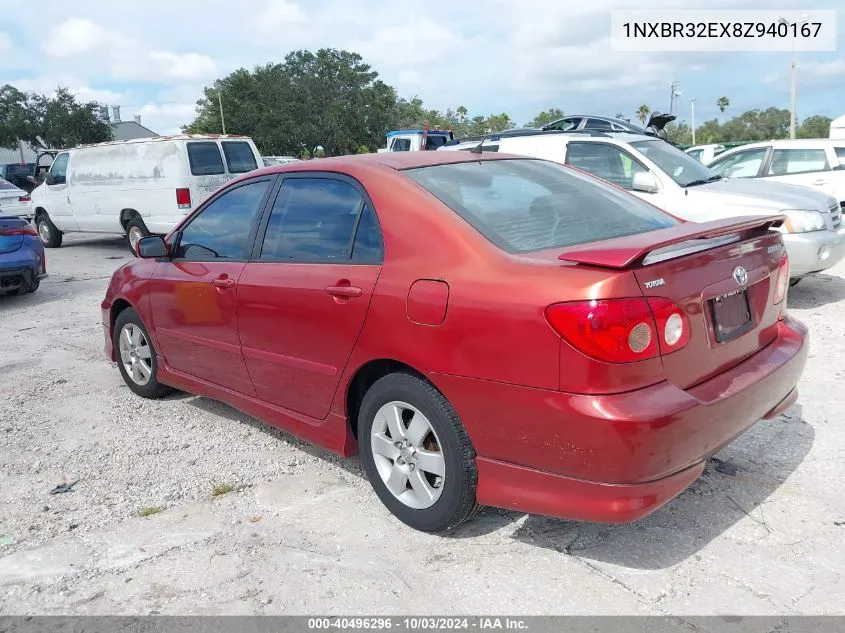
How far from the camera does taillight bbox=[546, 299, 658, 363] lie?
2500 mm

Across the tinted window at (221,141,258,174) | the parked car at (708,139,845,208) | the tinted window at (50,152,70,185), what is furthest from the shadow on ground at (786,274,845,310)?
the tinted window at (50,152,70,185)

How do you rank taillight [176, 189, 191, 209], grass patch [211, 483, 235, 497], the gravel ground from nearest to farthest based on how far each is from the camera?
the gravel ground
grass patch [211, 483, 235, 497]
taillight [176, 189, 191, 209]

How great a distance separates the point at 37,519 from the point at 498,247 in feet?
8.35

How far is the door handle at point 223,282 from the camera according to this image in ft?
13.1

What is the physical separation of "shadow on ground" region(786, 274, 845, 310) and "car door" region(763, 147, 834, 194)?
8.82 ft

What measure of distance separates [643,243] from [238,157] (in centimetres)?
1117

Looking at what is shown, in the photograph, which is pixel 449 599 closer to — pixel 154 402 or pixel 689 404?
pixel 689 404

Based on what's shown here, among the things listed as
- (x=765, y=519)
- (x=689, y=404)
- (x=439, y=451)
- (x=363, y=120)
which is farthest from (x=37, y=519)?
(x=363, y=120)

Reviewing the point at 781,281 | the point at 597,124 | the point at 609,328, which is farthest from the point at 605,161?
the point at 597,124

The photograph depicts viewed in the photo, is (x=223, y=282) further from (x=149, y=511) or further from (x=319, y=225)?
(x=149, y=511)

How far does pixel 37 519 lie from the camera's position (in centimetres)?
351

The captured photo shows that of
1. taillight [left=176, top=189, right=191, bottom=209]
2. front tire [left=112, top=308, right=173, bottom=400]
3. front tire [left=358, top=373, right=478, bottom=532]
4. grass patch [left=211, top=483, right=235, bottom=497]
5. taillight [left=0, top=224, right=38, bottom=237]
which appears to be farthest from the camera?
taillight [left=176, top=189, right=191, bottom=209]

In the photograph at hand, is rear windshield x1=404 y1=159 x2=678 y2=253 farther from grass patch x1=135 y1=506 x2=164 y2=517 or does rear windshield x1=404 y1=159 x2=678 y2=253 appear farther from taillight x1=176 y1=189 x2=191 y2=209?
taillight x1=176 y1=189 x2=191 y2=209

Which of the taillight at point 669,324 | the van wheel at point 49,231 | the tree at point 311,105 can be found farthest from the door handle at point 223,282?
the tree at point 311,105
